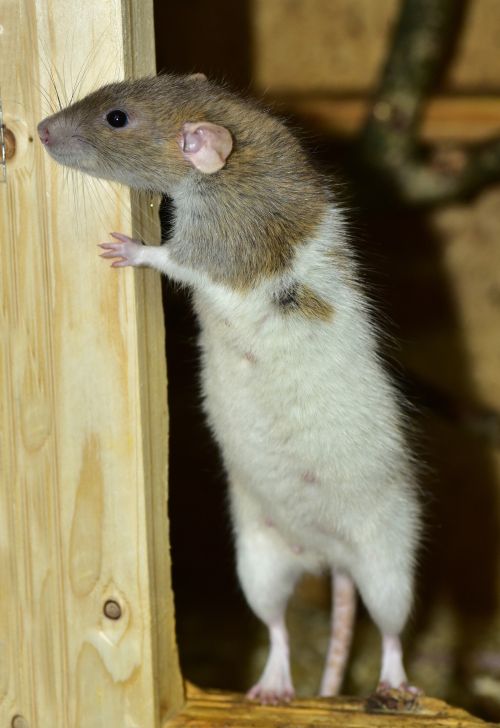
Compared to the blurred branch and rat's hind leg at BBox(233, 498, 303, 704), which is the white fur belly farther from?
the blurred branch

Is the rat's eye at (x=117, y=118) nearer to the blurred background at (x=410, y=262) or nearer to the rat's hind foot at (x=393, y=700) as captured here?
the rat's hind foot at (x=393, y=700)

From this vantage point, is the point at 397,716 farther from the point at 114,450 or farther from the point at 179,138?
the point at 179,138

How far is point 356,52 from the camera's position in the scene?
14.9ft

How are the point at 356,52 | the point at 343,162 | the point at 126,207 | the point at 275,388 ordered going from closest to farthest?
the point at 126,207, the point at 275,388, the point at 343,162, the point at 356,52

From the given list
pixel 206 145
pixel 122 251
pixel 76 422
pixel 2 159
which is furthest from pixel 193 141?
pixel 76 422

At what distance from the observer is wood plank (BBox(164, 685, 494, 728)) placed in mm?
2576

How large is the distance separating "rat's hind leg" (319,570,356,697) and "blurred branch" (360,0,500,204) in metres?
1.73

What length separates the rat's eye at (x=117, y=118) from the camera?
2.41 metres

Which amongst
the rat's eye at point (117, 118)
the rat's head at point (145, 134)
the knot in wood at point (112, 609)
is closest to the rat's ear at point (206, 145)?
the rat's head at point (145, 134)

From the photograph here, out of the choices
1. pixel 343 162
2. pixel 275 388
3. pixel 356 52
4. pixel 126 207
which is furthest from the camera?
pixel 356 52

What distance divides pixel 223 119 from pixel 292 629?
2755mm

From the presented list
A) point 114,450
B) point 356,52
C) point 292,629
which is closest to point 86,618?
point 114,450

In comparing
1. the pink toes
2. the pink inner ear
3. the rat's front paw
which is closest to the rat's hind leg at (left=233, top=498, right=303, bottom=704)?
the pink toes

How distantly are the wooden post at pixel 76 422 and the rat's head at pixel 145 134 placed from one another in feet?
0.15
